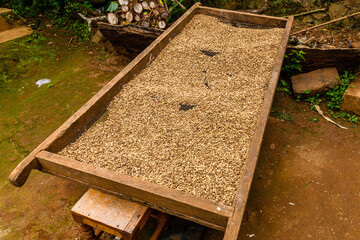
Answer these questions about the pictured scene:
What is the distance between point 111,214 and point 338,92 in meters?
3.83

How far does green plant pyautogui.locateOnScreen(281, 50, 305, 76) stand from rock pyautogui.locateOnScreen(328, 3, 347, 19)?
193 centimetres

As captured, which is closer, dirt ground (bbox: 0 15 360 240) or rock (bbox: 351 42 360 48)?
dirt ground (bbox: 0 15 360 240)

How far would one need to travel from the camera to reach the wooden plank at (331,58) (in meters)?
3.90

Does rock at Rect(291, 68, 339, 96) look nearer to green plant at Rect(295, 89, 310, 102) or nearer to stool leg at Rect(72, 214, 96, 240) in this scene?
green plant at Rect(295, 89, 310, 102)

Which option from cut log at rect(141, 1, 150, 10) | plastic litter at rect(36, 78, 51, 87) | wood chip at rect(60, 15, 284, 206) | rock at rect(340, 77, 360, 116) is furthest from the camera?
plastic litter at rect(36, 78, 51, 87)

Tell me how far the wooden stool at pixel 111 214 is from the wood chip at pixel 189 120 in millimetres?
254

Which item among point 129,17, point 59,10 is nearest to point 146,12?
point 129,17

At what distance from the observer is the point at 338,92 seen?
403cm

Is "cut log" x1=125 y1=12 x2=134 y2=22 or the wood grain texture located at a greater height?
"cut log" x1=125 y1=12 x2=134 y2=22

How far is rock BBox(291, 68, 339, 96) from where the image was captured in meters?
4.08

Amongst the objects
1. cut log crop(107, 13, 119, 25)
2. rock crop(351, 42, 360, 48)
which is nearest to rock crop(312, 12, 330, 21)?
rock crop(351, 42, 360, 48)

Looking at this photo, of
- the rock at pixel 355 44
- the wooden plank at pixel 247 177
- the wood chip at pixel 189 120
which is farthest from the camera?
the rock at pixel 355 44

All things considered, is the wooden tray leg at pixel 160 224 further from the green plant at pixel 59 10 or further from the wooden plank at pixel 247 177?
the green plant at pixel 59 10

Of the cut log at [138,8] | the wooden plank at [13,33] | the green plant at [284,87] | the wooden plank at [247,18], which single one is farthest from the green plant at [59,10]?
the green plant at [284,87]
